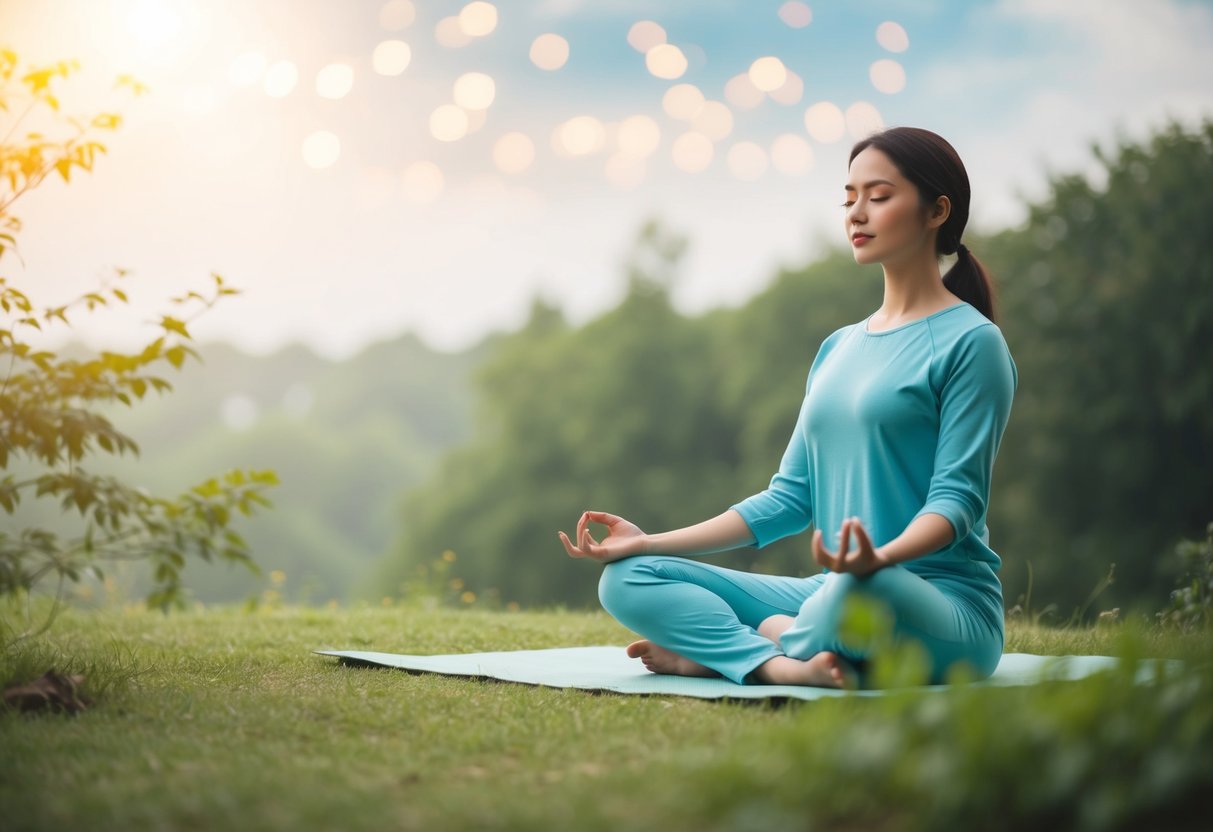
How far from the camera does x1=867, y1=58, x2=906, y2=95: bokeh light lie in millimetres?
18844

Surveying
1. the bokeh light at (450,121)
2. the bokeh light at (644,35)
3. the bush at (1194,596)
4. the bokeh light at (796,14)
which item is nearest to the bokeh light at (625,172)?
the bokeh light at (450,121)

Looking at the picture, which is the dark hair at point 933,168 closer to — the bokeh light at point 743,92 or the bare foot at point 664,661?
the bare foot at point 664,661

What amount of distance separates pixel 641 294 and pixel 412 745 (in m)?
28.7

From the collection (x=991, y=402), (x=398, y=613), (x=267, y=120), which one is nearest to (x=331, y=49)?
(x=267, y=120)

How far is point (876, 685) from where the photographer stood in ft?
10.0

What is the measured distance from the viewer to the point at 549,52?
2262 cm

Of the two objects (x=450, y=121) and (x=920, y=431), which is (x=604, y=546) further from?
(x=450, y=121)

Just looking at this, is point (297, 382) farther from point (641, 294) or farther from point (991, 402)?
point (991, 402)

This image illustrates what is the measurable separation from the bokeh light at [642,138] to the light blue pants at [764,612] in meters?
19.8

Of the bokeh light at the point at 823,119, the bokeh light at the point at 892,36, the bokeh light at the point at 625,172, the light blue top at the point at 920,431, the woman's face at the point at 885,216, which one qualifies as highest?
the bokeh light at the point at 625,172

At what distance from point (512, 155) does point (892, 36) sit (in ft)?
30.6

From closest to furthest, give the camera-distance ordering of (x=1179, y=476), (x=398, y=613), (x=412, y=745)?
1. (x=412, y=745)
2. (x=398, y=613)
3. (x=1179, y=476)

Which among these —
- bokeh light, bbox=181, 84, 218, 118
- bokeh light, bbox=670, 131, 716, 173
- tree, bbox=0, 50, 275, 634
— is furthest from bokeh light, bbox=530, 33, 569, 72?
tree, bbox=0, 50, 275, 634

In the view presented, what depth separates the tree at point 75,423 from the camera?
3.11 m
